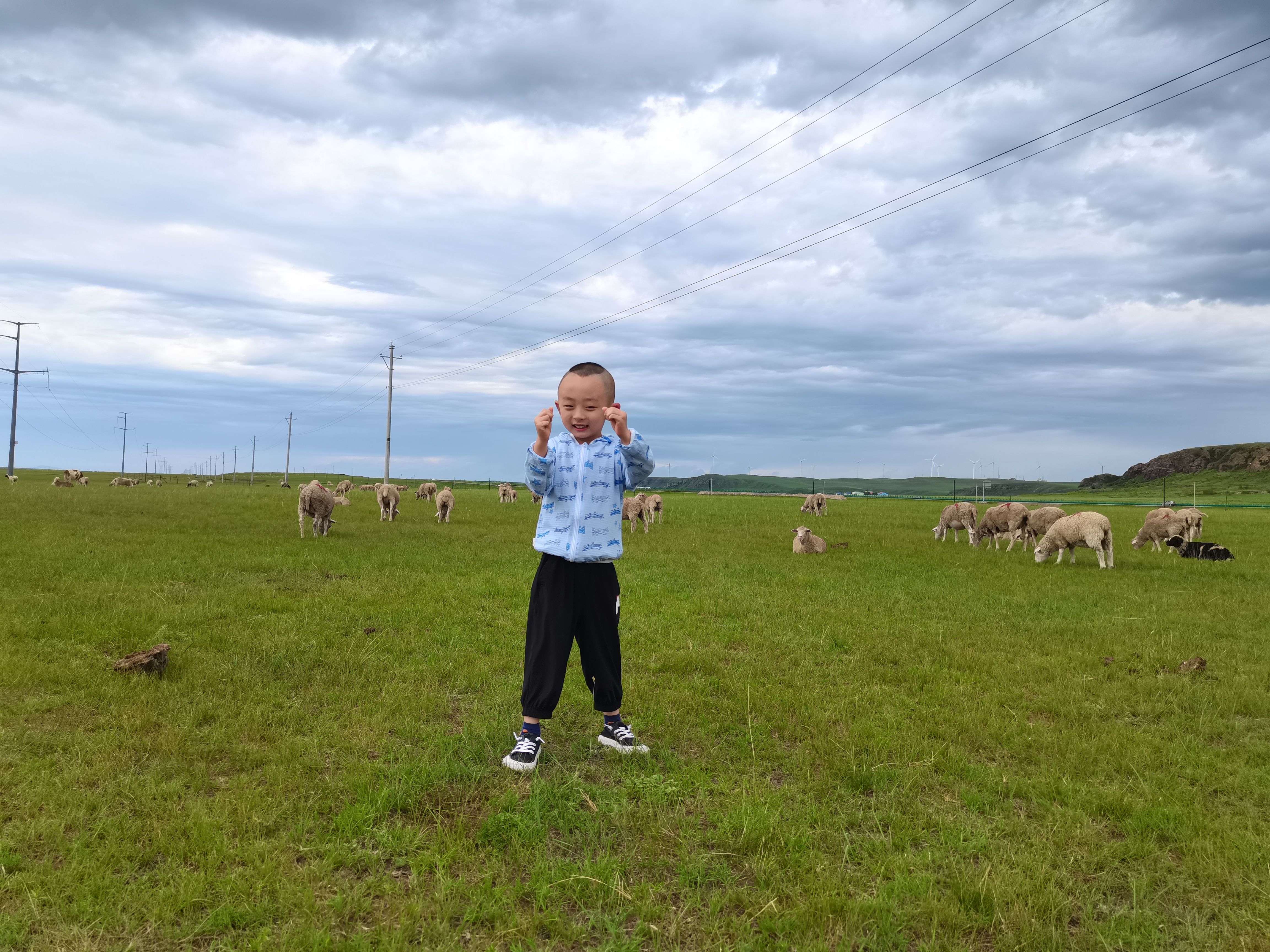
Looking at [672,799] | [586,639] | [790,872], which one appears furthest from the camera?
[586,639]

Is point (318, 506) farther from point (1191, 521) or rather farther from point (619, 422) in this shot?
point (1191, 521)

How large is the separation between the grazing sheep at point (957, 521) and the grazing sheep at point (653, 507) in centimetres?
1027

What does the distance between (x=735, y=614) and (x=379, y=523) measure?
59.0 ft

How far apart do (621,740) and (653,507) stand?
75.5 ft

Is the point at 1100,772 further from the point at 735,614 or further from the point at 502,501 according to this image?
the point at 502,501

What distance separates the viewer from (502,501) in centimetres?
4369

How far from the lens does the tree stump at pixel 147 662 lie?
671 centimetres

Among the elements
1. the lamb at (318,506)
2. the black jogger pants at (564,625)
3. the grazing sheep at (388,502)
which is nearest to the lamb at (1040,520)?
the black jogger pants at (564,625)

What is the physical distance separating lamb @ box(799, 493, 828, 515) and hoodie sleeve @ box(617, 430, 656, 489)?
29.6 meters

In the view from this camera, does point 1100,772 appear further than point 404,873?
Yes

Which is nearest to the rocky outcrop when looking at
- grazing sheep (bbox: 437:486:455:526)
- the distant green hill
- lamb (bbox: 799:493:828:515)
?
the distant green hill

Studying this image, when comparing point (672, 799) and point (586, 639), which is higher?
point (586, 639)

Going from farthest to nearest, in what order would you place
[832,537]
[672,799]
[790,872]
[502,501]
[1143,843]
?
1. [502,501]
2. [832,537]
3. [672,799]
4. [1143,843]
5. [790,872]

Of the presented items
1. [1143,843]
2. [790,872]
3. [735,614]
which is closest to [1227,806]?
[1143,843]
